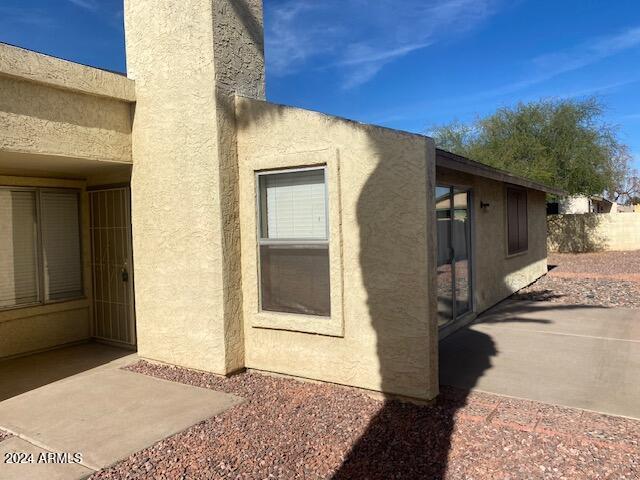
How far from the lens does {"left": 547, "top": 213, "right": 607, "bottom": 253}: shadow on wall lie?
2644cm

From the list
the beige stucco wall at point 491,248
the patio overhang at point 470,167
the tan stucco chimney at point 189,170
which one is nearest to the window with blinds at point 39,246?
the tan stucco chimney at point 189,170

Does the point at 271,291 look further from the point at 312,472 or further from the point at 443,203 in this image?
the point at 443,203

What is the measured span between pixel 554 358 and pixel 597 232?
22.9 meters

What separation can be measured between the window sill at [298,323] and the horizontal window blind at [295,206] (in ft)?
3.14

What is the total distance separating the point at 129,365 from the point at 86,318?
6.81 feet

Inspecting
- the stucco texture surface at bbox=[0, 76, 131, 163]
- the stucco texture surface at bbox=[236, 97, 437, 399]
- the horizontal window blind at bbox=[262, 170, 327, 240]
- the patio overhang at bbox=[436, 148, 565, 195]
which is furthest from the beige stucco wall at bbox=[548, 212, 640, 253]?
the stucco texture surface at bbox=[0, 76, 131, 163]

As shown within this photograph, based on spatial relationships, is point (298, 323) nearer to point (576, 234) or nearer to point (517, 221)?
point (517, 221)

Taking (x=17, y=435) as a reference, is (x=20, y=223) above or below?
above

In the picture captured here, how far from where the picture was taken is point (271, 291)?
629 cm

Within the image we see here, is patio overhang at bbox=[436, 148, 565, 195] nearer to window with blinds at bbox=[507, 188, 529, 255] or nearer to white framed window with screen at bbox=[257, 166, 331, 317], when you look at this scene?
window with blinds at bbox=[507, 188, 529, 255]

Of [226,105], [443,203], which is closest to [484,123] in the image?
[443,203]

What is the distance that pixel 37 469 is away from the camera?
410 cm

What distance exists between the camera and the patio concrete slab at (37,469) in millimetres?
3989

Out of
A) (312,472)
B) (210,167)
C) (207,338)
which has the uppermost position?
(210,167)
